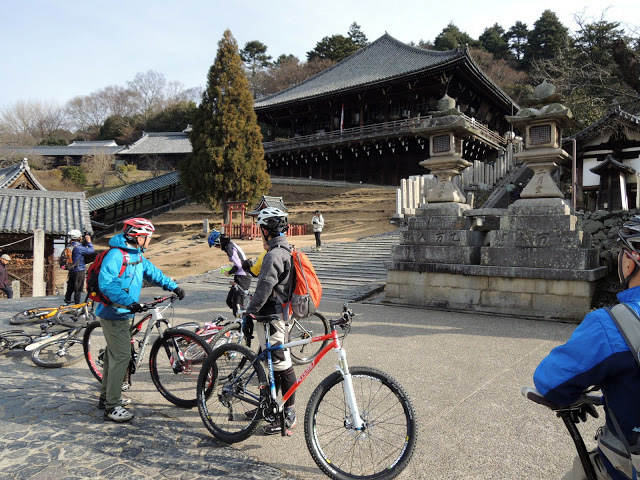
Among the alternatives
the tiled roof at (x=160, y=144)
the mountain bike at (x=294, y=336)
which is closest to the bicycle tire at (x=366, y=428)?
the mountain bike at (x=294, y=336)

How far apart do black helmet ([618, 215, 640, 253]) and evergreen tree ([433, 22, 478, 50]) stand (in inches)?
1920

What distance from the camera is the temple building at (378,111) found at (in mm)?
27406

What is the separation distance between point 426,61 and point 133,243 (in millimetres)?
28432

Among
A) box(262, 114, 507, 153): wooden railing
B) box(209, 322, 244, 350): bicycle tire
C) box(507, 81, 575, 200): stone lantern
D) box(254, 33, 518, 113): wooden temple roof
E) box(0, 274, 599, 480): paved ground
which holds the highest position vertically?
box(254, 33, 518, 113): wooden temple roof

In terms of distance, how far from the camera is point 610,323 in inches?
58.7

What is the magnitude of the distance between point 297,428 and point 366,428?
→ 37.3 inches

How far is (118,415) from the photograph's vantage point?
3615mm

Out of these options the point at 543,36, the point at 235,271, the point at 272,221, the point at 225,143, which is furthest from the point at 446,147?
the point at 543,36

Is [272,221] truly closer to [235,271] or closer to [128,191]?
[235,271]

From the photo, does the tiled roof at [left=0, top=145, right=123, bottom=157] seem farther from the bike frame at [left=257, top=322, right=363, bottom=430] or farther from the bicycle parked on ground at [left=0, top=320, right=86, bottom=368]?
the bike frame at [left=257, top=322, right=363, bottom=430]

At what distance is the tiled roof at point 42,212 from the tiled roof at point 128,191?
19595 millimetres

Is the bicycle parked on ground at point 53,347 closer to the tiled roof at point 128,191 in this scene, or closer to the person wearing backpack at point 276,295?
the person wearing backpack at point 276,295

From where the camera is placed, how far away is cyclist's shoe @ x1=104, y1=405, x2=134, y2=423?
3.61 metres

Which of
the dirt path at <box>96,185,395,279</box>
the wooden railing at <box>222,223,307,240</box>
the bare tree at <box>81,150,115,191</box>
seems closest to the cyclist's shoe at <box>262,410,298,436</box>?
the dirt path at <box>96,185,395,279</box>
